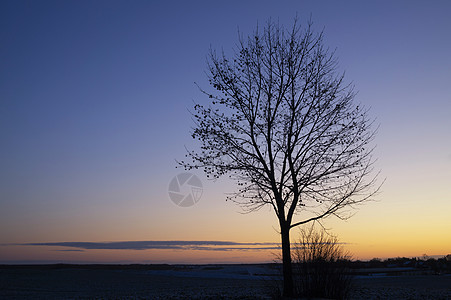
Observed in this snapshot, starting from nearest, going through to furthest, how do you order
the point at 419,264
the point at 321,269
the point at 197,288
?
the point at 321,269 < the point at 197,288 < the point at 419,264

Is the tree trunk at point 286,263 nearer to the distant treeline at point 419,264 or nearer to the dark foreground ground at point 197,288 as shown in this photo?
the dark foreground ground at point 197,288

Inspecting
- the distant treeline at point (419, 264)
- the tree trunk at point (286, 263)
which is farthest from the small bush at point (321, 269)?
the distant treeline at point (419, 264)

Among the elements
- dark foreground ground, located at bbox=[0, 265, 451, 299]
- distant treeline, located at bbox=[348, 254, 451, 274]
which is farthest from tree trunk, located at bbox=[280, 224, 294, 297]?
distant treeline, located at bbox=[348, 254, 451, 274]

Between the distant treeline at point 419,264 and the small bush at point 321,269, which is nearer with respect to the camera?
the small bush at point 321,269

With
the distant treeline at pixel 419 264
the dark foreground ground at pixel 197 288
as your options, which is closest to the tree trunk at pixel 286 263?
the dark foreground ground at pixel 197 288

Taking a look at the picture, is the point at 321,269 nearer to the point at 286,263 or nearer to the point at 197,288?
the point at 286,263

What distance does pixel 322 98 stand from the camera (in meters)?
16.8

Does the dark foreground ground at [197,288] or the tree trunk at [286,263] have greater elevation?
Answer: the tree trunk at [286,263]

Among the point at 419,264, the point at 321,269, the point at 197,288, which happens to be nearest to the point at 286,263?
the point at 321,269

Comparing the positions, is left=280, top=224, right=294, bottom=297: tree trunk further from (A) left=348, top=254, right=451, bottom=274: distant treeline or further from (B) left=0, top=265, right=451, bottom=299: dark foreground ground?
(A) left=348, top=254, right=451, bottom=274: distant treeline

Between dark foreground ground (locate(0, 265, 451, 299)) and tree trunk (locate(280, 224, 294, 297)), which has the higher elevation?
tree trunk (locate(280, 224, 294, 297))

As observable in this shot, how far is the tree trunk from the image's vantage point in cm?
1428

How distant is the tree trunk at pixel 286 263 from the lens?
14281 millimetres

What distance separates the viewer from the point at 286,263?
14844mm
